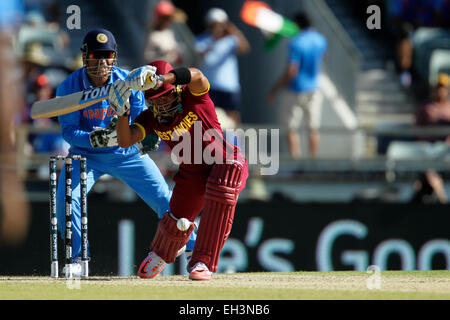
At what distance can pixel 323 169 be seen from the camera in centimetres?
1256

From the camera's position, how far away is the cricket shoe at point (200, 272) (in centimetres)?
734

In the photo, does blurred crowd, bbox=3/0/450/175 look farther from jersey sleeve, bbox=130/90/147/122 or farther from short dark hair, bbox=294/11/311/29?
jersey sleeve, bbox=130/90/147/122

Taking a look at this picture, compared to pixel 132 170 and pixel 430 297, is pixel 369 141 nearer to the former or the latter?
pixel 132 170

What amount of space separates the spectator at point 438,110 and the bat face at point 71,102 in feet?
20.9

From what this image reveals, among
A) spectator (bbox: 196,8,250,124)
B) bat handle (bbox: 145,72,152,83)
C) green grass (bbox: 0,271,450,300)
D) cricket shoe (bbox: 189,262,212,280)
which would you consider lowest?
green grass (bbox: 0,271,450,300)

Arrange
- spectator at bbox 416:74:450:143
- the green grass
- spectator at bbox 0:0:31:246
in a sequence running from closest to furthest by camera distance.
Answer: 1. the green grass
2. spectator at bbox 0:0:31:246
3. spectator at bbox 416:74:450:143

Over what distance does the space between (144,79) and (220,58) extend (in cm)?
563

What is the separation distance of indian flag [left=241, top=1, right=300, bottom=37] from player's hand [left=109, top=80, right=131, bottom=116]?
6751 millimetres

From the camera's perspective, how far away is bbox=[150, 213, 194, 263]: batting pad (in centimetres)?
759

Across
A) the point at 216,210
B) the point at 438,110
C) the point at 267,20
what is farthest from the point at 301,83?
the point at 216,210

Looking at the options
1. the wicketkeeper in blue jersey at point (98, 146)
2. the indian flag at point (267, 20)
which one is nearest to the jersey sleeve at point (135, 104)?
the wicketkeeper in blue jersey at point (98, 146)

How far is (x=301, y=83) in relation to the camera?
12.9 metres

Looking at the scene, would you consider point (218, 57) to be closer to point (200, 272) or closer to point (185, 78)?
point (200, 272)

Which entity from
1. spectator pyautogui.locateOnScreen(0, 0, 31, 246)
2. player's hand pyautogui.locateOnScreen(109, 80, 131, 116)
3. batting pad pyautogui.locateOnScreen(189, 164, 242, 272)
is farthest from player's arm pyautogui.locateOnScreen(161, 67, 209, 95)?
spectator pyautogui.locateOnScreen(0, 0, 31, 246)
